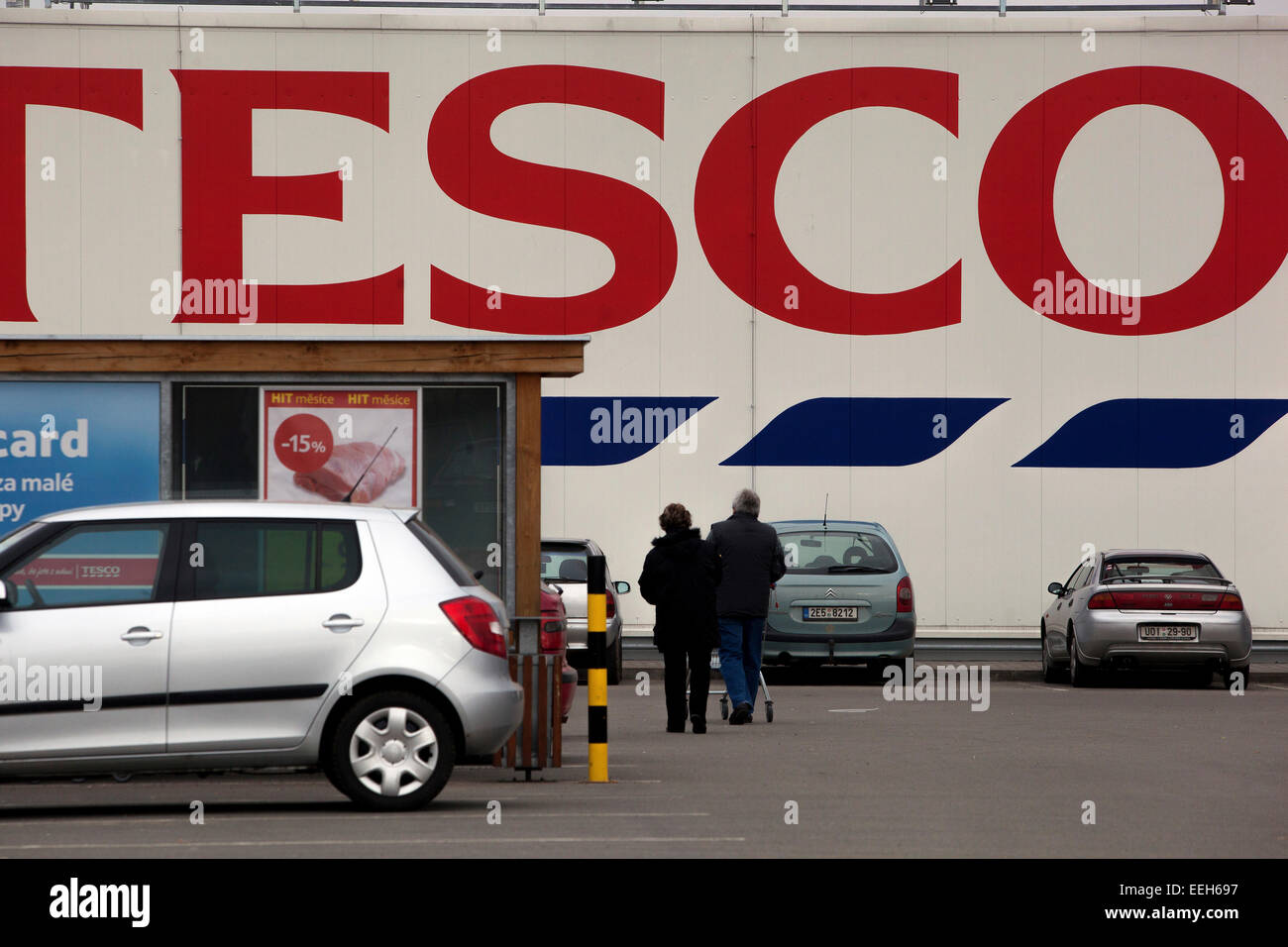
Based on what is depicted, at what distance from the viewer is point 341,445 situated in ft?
41.2

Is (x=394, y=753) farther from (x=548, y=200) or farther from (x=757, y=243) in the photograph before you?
(x=757, y=243)

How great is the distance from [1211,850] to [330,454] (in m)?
6.66

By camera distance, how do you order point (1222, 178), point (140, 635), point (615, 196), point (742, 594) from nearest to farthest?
point (140, 635) < point (742, 594) < point (615, 196) < point (1222, 178)

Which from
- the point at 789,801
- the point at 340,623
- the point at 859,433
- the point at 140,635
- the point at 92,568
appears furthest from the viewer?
the point at 859,433

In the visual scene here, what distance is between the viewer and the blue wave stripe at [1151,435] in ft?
77.3

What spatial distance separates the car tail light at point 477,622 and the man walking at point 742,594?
5.33m

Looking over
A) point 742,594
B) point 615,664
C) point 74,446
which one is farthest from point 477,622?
point 615,664

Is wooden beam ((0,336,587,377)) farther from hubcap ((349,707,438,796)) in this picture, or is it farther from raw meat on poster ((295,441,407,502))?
hubcap ((349,707,438,796))

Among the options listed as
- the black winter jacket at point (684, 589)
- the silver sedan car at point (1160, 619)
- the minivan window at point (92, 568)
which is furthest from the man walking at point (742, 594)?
the minivan window at point (92, 568)

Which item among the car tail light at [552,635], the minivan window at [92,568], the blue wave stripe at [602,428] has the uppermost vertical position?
the blue wave stripe at [602,428]

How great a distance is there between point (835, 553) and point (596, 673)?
9100mm

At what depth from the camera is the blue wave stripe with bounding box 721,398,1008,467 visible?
76.8 feet

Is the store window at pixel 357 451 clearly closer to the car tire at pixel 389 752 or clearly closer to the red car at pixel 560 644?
the red car at pixel 560 644
